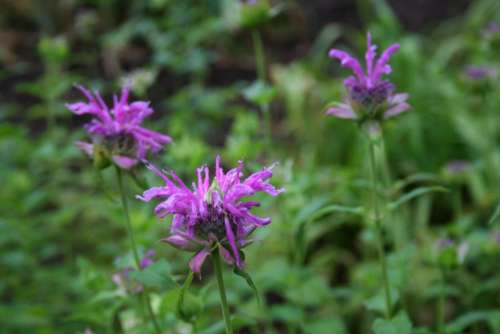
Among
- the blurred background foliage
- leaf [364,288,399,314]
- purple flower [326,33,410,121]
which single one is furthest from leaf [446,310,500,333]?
purple flower [326,33,410,121]

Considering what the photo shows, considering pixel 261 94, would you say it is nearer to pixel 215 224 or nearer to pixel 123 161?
pixel 123 161

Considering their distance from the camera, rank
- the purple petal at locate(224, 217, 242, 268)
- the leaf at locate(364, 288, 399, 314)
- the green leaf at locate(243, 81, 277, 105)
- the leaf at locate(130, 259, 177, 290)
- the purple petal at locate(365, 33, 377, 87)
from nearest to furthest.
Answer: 1. the purple petal at locate(224, 217, 242, 268)
2. the leaf at locate(130, 259, 177, 290)
3. the purple petal at locate(365, 33, 377, 87)
4. the leaf at locate(364, 288, 399, 314)
5. the green leaf at locate(243, 81, 277, 105)

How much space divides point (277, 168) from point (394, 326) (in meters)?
0.77

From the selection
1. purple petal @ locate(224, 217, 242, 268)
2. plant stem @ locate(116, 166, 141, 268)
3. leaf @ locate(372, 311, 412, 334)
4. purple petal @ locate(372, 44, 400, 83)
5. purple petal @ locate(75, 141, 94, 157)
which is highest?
purple petal @ locate(372, 44, 400, 83)

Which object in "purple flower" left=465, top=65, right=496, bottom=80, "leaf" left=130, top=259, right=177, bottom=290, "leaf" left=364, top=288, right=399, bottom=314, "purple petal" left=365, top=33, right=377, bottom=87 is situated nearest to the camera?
"leaf" left=130, top=259, right=177, bottom=290

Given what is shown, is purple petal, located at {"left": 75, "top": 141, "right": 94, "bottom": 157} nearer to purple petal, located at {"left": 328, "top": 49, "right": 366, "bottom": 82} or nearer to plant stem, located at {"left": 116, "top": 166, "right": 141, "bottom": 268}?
plant stem, located at {"left": 116, "top": 166, "right": 141, "bottom": 268}

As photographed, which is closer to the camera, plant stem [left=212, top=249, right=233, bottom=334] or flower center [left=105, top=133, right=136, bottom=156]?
plant stem [left=212, top=249, right=233, bottom=334]

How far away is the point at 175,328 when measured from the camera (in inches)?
55.6

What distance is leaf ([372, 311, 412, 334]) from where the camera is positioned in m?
1.12

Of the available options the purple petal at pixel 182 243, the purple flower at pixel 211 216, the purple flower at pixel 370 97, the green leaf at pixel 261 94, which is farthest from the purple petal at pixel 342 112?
the green leaf at pixel 261 94

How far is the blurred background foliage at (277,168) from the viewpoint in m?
1.63

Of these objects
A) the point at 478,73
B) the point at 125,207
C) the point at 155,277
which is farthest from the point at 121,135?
the point at 478,73

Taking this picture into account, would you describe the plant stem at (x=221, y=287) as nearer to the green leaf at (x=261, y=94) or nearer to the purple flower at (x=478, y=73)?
the green leaf at (x=261, y=94)

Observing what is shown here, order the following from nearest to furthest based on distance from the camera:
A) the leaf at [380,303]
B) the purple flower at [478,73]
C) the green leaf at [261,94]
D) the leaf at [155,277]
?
the leaf at [155,277] → the leaf at [380,303] → the green leaf at [261,94] → the purple flower at [478,73]
